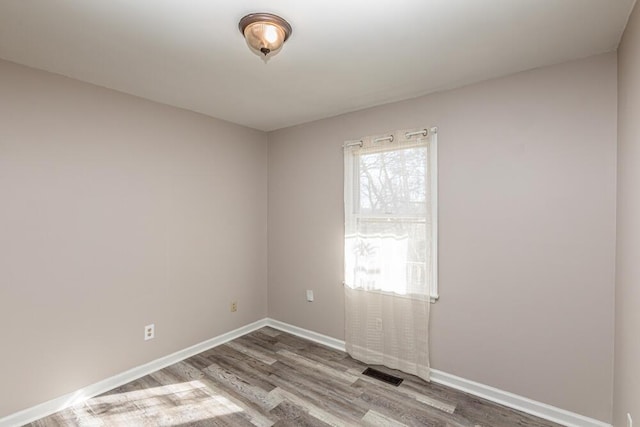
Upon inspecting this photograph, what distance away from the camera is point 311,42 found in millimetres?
A: 1793

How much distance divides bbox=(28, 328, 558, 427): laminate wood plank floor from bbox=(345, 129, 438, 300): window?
78cm

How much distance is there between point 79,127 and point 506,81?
3187mm

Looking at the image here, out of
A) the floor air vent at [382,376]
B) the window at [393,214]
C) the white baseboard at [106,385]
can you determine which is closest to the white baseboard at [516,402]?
the floor air vent at [382,376]

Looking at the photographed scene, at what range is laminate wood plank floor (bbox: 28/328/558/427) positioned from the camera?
6.83 feet

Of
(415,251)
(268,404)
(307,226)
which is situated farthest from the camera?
(307,226)

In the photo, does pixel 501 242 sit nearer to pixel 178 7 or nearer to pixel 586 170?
pixel 586 170

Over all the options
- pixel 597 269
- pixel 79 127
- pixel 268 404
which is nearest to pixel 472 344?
pixel 597 269

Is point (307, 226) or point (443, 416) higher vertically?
point (307, 226)

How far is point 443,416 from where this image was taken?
6.96 feet

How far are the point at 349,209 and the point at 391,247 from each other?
56 centimetres

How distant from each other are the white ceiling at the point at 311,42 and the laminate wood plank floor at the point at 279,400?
241 cm

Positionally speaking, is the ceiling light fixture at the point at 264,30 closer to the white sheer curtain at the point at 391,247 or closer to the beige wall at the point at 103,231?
the white sheer curtain at the point at 391,247

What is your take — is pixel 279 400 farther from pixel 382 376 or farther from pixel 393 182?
pixel 393 182

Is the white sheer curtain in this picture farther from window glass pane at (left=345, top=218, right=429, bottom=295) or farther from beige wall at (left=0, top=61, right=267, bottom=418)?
beige wall at (left=0, top=61, right=267, bottom=418)
